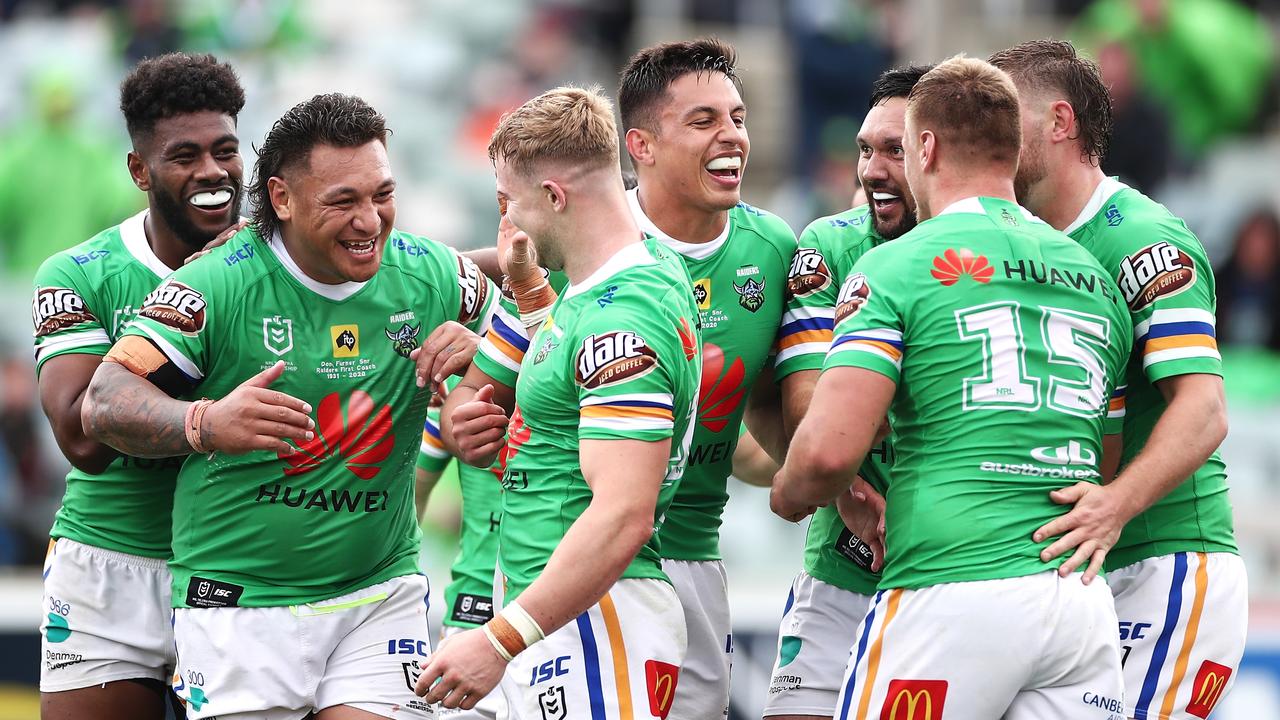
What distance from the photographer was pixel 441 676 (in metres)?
4.15

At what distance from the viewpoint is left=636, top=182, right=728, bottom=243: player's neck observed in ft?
17.9

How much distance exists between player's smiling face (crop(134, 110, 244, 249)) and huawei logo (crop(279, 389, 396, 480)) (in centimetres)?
93

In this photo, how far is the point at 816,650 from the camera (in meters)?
5.68

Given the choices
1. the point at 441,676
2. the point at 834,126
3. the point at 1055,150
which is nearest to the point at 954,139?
the point at 1055,150

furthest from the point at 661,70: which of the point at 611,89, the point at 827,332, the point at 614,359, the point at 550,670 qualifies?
the point at 611,89

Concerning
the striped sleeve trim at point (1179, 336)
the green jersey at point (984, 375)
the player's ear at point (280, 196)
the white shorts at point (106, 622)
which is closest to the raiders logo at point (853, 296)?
the green jersey at point (984, 375)

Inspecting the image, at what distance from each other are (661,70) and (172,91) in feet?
5.72

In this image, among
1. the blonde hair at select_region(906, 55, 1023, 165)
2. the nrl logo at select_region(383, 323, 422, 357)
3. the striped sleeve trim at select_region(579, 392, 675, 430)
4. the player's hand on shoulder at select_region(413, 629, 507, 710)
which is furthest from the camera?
the nrl logo at select_region(383, 323, 422, 357)

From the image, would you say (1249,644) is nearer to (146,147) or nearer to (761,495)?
(761,495)

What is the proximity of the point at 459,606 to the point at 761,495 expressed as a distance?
4.72 meters

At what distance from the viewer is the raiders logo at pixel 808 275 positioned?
550 centimetres

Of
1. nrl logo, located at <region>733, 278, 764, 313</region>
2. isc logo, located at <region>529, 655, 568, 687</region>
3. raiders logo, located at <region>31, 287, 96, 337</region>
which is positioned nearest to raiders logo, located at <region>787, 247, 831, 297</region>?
nrl logo, located at <region>733, 278, 764, 313</region>

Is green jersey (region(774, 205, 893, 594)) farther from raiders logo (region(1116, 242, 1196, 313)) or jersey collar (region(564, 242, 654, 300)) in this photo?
jersey collar (region(564, 242, 654, 300))

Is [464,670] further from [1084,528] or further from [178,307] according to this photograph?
[1084,528]
